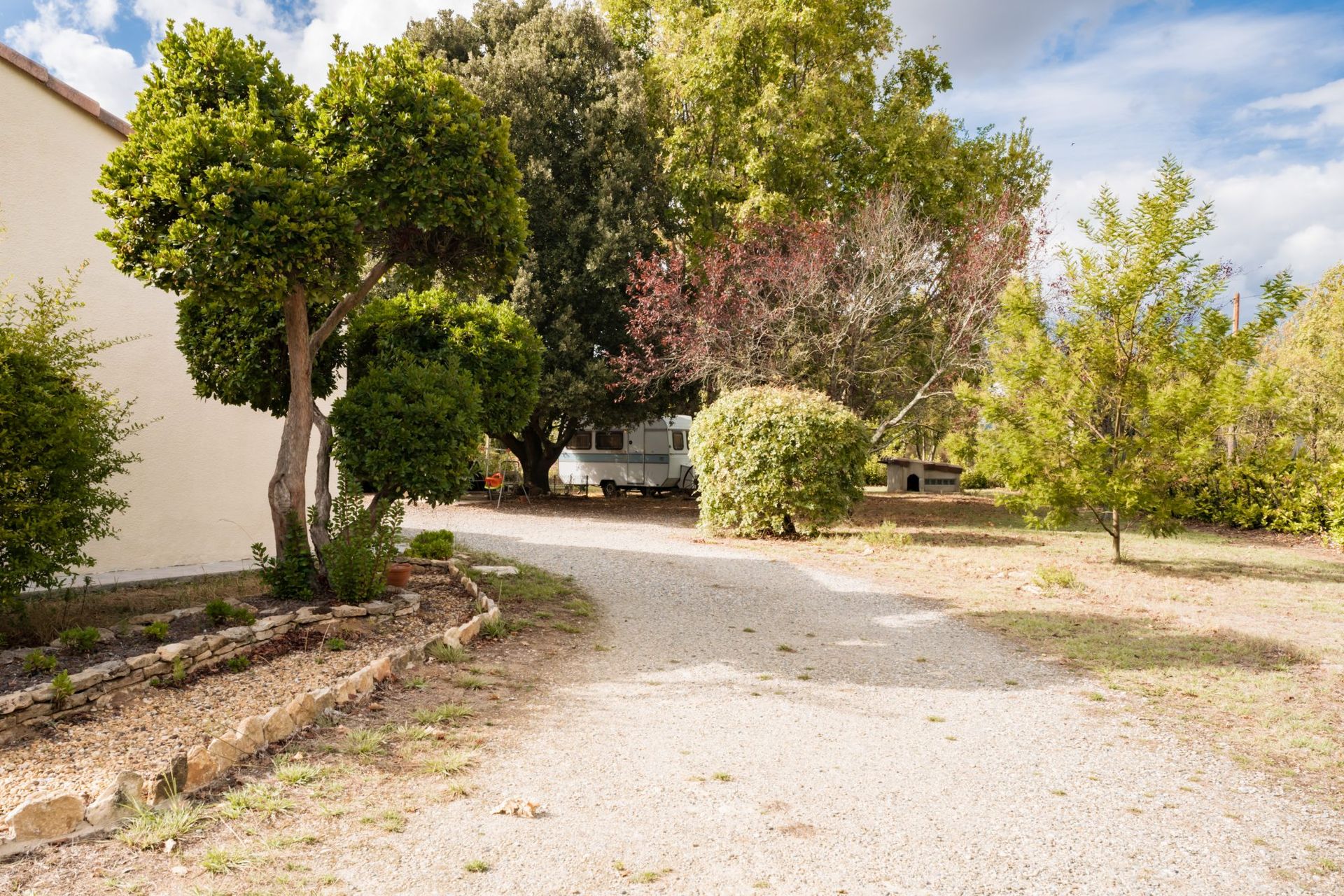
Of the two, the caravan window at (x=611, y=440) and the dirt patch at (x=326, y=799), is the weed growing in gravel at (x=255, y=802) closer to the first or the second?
the dirt patch at (x=326, y=799)

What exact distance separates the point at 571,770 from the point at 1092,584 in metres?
7.21

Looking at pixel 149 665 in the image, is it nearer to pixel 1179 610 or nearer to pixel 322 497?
pixel 322 497

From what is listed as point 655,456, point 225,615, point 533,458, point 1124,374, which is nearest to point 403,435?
point 225,615

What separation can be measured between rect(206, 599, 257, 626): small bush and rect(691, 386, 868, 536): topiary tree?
761cm

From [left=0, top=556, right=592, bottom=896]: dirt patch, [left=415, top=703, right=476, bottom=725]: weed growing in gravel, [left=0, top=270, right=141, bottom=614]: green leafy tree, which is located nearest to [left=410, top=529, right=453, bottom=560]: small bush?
[left=0, top=270, right=141, bottom=614]: green leafy tree

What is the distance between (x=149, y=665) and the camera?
15.6ft

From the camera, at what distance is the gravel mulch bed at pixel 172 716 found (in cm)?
353

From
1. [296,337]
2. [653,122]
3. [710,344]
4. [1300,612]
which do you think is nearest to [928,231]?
[710,344]

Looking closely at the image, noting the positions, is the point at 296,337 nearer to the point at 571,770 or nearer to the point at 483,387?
the point at 483,387

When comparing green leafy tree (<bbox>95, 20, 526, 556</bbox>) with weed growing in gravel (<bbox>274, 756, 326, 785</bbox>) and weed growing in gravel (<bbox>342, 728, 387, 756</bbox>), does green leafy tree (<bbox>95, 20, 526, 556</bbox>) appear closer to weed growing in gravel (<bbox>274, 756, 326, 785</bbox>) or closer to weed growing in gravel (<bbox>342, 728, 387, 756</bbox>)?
weed growing in gravel (<bbox>342, 728, 387, 756</bbox>)

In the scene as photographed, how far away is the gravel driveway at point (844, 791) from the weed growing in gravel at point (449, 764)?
13 centimetres

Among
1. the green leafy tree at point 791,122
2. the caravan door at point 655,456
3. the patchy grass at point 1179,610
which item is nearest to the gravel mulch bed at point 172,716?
the patchy grass at point 1179,610

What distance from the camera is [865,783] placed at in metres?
3.71

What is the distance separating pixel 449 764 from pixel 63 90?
24.4 ft
